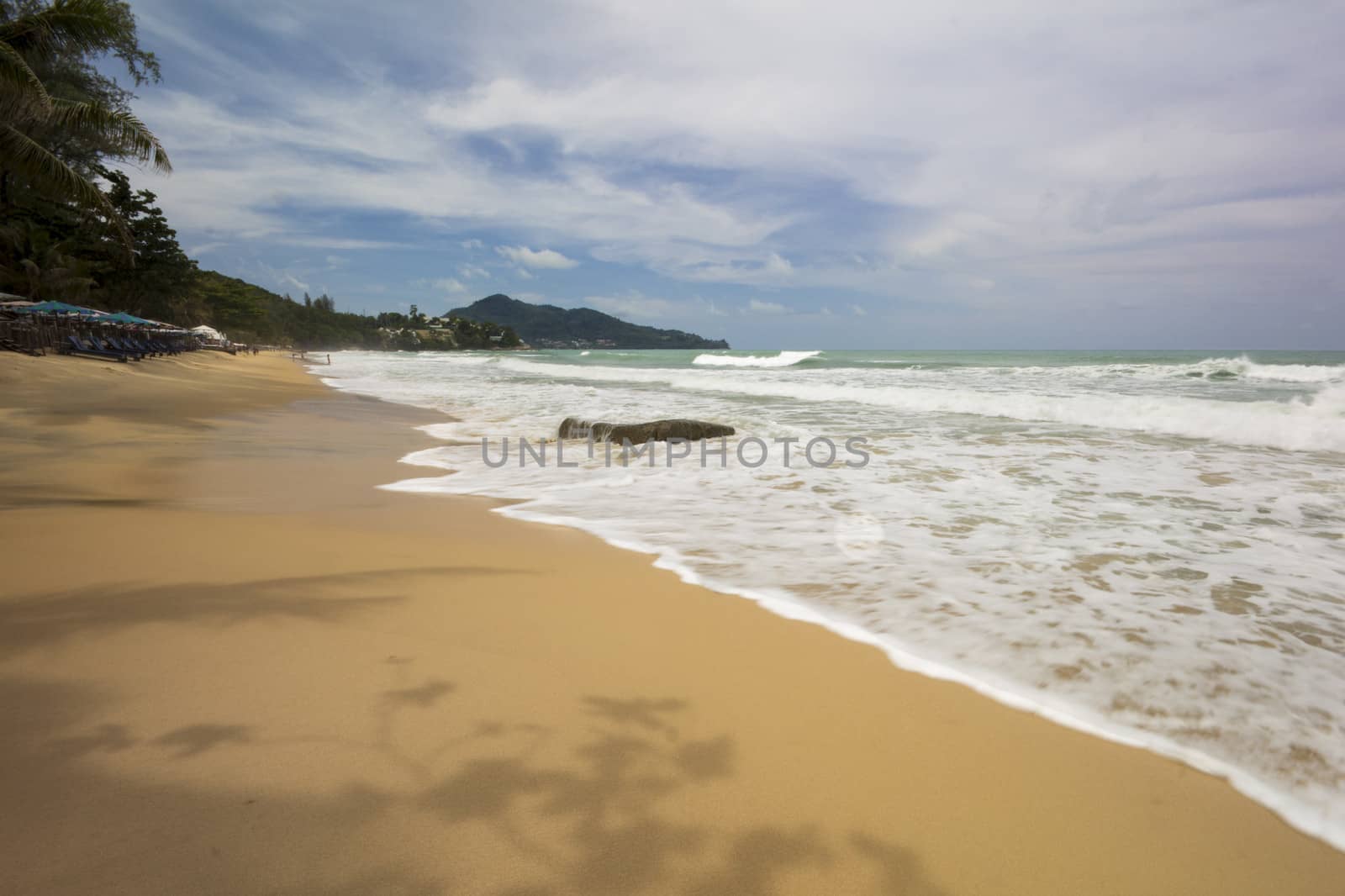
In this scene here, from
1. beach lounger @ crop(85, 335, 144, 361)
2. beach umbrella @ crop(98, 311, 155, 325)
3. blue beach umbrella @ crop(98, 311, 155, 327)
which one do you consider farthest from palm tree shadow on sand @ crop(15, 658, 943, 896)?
blue beach umbrella @ crop(98, 311, 155, 327)

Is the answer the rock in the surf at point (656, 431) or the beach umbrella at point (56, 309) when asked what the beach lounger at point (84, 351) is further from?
the rock in the surf at point (656, 431)

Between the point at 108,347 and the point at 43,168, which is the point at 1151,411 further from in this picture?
the point at 108,347

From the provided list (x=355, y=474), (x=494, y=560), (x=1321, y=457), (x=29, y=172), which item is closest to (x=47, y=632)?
(x=494, y=560)

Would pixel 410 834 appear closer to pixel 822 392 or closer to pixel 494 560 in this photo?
pixel 494 560

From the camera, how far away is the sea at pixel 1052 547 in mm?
2213

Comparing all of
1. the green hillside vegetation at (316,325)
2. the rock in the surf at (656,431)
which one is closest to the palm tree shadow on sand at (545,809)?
the rock in the surf at (656,431)

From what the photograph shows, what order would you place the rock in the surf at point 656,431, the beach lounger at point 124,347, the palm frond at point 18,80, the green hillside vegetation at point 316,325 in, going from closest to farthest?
the rock in the surf at point 656,431 < the palm frond at point 18,80 < the beach lounger at point 124,347 < the green hillside vegetation at point 316,325

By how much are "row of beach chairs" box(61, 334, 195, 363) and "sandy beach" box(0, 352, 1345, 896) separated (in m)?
23.8

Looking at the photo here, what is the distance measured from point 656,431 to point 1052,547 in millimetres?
5416

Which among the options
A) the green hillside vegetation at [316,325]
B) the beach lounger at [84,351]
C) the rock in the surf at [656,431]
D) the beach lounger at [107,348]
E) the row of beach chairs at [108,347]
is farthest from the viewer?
the green hillside vegetation at [316,325]

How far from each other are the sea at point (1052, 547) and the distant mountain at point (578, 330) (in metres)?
144

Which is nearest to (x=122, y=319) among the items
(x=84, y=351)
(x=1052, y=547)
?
(x=84, y=351)

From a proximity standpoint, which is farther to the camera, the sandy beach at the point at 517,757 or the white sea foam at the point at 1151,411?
the white sea foam at the point at 1151,411

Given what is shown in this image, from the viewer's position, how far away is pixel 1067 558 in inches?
148
